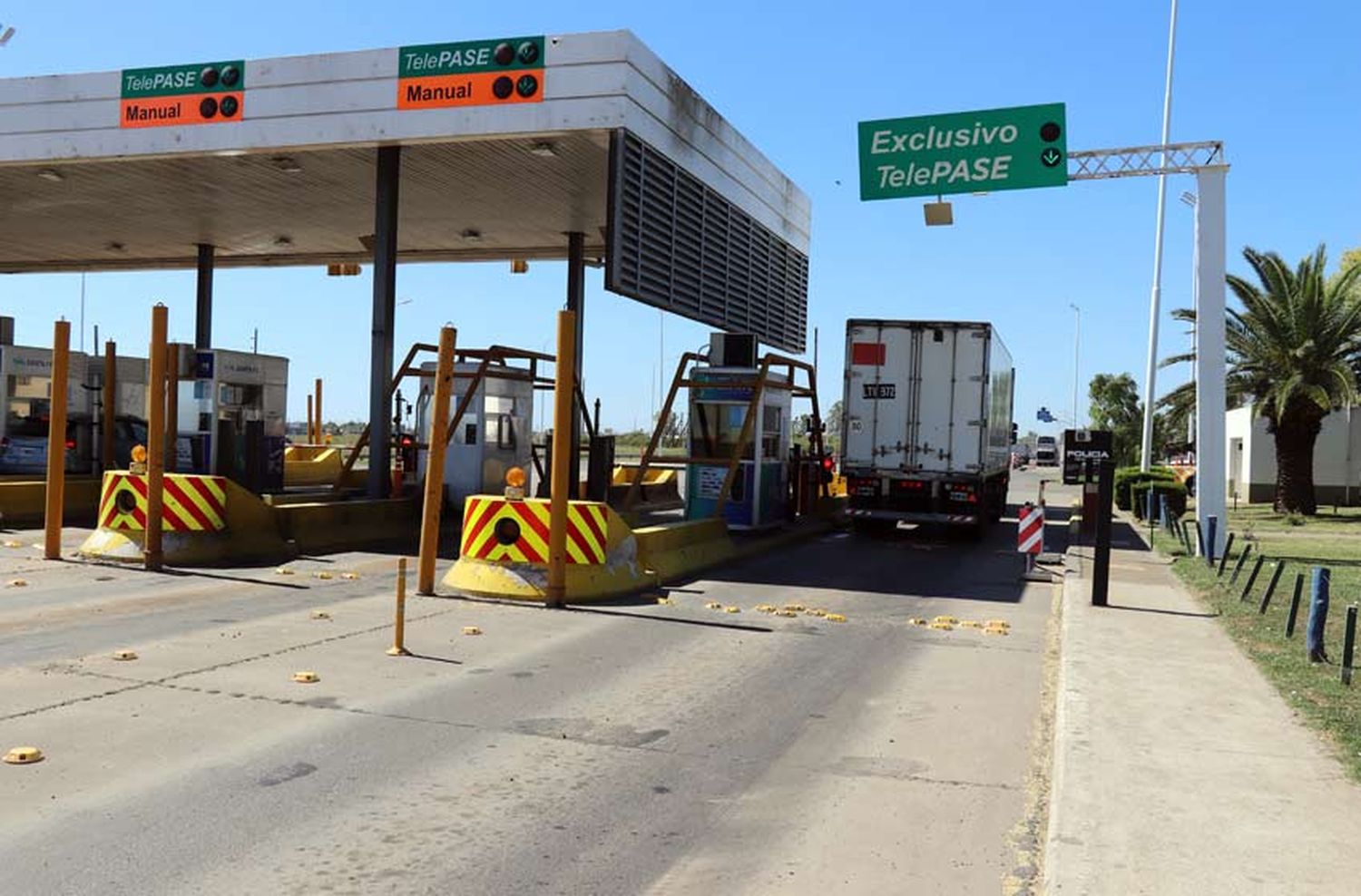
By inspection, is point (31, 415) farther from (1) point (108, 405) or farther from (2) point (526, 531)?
(2) point (526, 531)

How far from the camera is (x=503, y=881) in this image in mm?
4633

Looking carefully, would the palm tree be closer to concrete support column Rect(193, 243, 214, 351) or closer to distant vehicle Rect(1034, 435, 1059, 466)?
concrete support column Rect(193, 243, 214, 351)

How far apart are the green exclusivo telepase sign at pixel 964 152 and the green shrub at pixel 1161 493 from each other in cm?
1113

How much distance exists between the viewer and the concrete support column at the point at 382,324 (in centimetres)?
1858

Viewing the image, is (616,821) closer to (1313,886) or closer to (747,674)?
(1313,886)

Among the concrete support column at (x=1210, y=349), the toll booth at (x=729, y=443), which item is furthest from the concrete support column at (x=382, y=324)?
the concrete support column at (x=1210, y=349)

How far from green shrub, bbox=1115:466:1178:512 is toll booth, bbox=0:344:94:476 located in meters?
23.9

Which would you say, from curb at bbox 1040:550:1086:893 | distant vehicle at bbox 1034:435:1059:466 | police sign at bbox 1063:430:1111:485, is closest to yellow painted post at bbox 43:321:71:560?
curb at bbox 1040:550:1086:893

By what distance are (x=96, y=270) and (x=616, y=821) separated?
33.6 m

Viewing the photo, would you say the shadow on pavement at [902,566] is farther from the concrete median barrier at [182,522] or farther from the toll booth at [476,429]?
the concrete median barrier at [182,522]

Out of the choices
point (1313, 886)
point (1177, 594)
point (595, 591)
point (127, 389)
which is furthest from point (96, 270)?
point (1313, 886)

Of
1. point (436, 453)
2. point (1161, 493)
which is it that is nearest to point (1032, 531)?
point (436, 453)

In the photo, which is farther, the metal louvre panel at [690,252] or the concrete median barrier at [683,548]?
the metal louvre panel at [690,252]

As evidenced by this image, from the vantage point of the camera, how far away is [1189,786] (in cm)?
582
